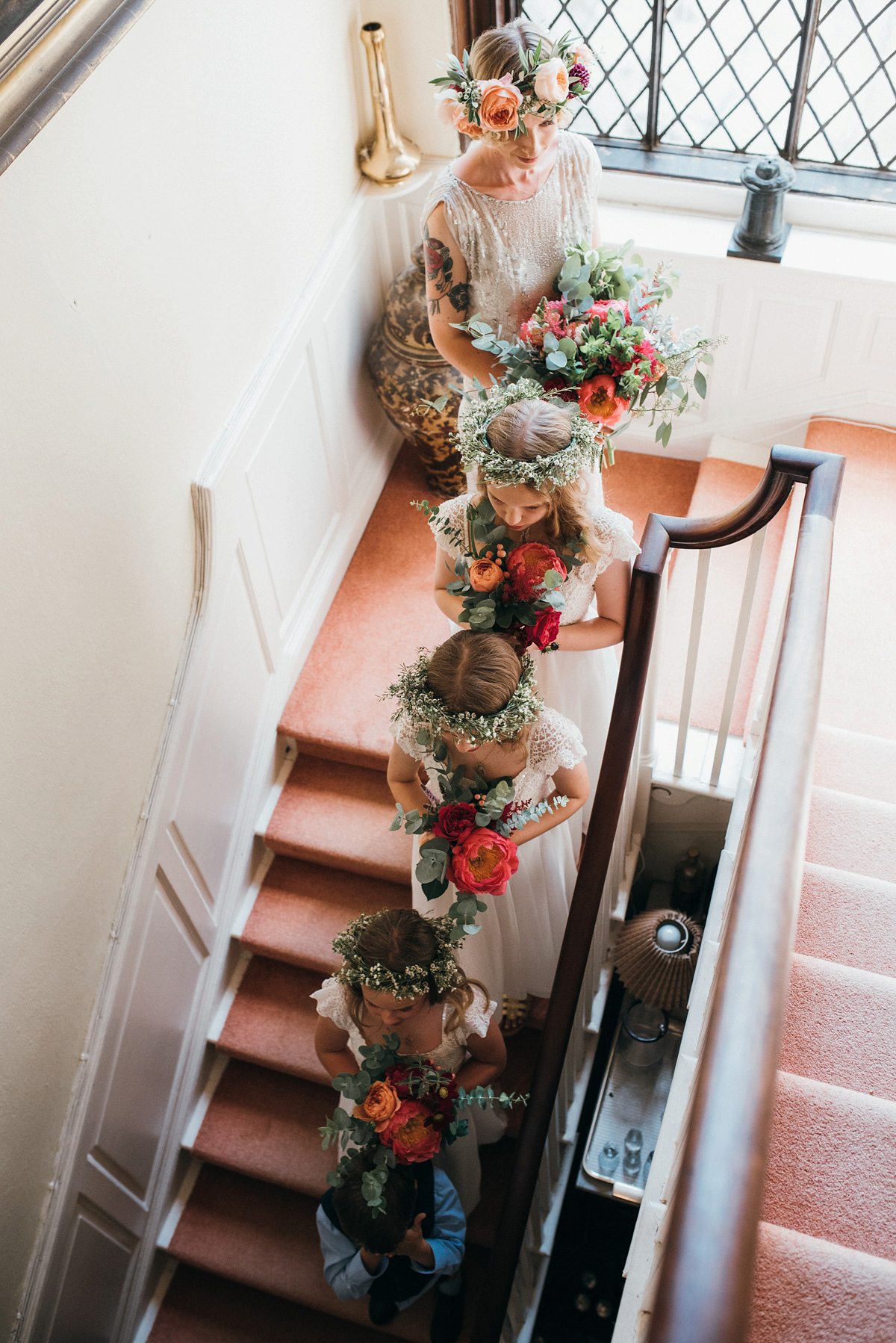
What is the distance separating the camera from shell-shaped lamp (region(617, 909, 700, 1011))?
3.31 m

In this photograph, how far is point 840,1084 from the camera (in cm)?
189

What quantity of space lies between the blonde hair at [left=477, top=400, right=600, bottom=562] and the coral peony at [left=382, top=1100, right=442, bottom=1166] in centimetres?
140

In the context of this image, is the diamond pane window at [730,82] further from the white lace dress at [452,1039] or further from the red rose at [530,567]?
the white lace dress at [452,1039]

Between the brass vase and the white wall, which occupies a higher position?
the brass vase

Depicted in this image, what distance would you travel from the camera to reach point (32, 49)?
216 cm

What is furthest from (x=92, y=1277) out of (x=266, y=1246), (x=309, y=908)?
(x=309, y=908)

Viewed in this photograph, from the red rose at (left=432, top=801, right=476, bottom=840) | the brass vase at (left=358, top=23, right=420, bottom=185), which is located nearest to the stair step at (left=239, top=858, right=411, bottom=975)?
the red rose at (left=432, top=801, right=476, bottom=840)

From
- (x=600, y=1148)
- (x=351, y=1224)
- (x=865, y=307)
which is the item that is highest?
(x=865, y=307)

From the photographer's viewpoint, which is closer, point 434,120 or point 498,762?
point 498,762

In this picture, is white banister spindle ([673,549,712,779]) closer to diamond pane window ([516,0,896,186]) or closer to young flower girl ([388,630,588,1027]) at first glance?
young flower girl ([388,630,588,1027])

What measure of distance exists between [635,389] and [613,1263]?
3.02 metres

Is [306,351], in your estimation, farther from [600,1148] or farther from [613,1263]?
[613,1263]

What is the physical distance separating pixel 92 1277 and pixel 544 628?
250 cm

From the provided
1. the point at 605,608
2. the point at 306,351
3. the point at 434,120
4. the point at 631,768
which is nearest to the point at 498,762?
the point at 605,608
